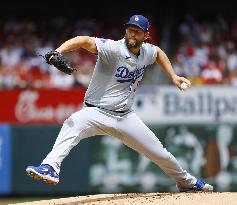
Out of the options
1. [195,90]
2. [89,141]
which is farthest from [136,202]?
[195,90]

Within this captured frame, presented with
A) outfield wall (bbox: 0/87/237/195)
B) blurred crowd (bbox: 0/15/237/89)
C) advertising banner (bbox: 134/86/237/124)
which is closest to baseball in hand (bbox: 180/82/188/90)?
outfield wall (bbox: 0/87/237/195)

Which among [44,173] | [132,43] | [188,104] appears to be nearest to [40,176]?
[44,173]

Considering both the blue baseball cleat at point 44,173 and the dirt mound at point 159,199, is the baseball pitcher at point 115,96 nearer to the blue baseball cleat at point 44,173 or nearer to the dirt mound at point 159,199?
the blue baseball cleat at point 44,173

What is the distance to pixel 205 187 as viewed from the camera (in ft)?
28.3

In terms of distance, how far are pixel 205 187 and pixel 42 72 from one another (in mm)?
8265

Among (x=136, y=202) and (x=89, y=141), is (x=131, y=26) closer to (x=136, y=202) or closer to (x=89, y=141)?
(x=136, y=202)

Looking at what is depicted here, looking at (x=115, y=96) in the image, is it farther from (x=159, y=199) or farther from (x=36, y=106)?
(x=36, y=106)

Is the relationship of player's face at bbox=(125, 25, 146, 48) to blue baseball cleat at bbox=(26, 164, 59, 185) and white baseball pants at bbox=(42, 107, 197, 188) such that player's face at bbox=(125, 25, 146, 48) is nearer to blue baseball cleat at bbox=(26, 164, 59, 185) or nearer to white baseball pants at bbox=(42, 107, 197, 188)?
white baseball pants at bbox=(42, 107, 197, 188)

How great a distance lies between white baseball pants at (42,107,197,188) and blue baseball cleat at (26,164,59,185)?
56mm

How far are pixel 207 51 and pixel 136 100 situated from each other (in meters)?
3.27

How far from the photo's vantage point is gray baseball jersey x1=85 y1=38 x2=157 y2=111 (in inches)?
301

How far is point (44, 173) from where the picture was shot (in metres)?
7.17

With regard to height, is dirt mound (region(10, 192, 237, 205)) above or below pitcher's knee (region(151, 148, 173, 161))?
below

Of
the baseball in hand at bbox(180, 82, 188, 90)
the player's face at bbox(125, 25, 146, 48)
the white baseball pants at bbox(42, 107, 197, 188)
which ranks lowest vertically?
the white baseball pants at bbox(42, 107, 197, 188)
